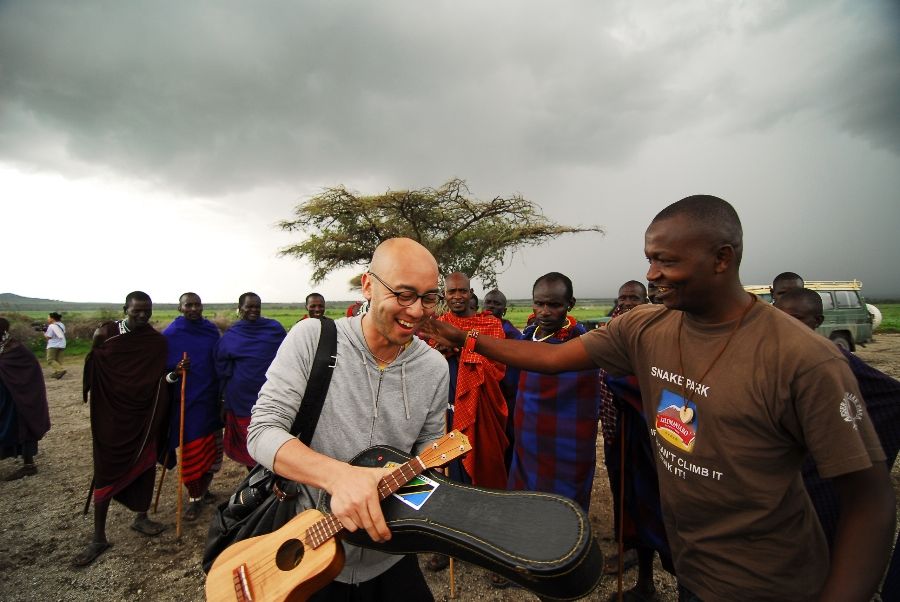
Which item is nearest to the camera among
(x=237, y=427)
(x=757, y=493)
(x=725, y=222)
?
(x=757, y=493)

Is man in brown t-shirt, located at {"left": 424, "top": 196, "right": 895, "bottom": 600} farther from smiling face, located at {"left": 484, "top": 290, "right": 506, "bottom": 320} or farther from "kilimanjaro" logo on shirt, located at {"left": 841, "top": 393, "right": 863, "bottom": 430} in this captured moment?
smiling face, located at {"left": 484, "top": 290, "right": 506, "bottom": 320}

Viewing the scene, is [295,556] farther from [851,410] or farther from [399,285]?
[851,410]

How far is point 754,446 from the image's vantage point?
128 centimetres

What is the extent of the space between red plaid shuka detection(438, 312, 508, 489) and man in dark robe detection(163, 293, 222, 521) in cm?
→ 313

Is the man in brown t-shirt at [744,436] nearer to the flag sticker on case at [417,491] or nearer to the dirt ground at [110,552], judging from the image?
the flag sticker on case at [417,491]

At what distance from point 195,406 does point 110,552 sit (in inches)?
58.7

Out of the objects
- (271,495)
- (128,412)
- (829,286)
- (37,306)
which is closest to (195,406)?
(128,412)

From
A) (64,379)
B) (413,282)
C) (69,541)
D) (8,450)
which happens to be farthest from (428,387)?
(64,379)

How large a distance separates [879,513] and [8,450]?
888 cm

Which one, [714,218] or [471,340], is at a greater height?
[714,218]

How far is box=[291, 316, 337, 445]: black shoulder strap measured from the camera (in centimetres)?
153

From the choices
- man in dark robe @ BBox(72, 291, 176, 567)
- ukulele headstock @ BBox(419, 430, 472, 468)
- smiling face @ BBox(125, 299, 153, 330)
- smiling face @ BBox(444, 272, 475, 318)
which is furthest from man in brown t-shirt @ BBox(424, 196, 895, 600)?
smiling face @ BBox(125, 299, 153, 330)

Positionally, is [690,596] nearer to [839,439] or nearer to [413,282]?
[839,439]

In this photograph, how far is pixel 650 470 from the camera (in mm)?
2992
